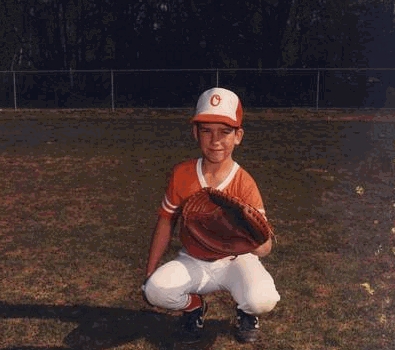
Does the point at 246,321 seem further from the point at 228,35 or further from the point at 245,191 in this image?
the point at 228,35

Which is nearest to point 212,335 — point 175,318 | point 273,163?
point 175,318

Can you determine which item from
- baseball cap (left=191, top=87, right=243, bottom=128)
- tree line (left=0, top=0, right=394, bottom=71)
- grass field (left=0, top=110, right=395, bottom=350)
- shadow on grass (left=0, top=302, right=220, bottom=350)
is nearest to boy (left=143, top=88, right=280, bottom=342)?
baseball cap (left=191, top=87, right=243, bottom=128)

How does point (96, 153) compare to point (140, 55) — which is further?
point (140, 55)

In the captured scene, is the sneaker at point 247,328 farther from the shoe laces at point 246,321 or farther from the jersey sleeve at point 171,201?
the jersey sleeve at point 171,201

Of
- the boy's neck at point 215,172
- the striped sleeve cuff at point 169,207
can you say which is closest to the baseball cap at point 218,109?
the boy's neck at point 215,172

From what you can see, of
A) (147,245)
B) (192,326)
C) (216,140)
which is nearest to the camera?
(216,140)

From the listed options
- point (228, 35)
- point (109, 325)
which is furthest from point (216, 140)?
point (228, 35)

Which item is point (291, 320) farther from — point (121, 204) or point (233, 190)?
point (121, 204)
